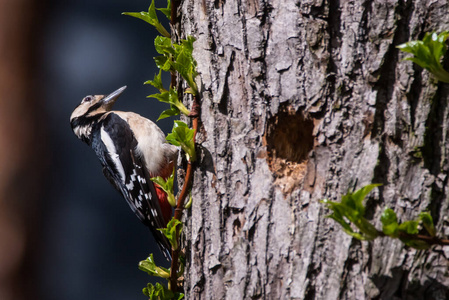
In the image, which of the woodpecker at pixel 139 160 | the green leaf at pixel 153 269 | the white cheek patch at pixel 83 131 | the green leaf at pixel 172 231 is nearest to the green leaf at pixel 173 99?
the green leaf at pixel 172 231

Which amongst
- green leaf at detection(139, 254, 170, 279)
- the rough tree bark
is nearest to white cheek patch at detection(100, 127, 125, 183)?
green leaf at detection(139, 254, 170, 279)

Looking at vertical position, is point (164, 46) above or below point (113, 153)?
above

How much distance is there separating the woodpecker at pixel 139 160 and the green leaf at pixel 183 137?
3.82ft

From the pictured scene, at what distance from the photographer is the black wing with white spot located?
2.79 metres

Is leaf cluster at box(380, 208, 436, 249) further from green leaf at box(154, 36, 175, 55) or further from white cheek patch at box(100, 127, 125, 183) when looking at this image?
white cheek patch at box(100, 127, 125, 183)

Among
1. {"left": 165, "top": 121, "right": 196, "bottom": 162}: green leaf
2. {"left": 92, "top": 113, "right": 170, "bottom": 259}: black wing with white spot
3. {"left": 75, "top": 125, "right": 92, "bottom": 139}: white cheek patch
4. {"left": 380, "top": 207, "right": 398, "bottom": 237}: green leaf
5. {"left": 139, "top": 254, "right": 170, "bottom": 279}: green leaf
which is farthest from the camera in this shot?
{"left": 75, "top": 125, "right": 92, "bottom": 139}: white cheek patch

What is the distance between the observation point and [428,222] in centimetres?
114

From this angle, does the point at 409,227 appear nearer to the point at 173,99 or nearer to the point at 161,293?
the point at 173,99

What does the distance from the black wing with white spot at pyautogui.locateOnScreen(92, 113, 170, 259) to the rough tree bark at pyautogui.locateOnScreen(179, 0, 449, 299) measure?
47.3 inches

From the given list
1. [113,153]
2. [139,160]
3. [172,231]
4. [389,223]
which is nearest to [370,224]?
[389,223]

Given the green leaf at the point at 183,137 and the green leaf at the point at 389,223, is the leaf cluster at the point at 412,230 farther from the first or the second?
the green leaf at the point at 183,137

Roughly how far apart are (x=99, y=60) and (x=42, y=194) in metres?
1.27

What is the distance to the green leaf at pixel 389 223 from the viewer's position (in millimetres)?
1095

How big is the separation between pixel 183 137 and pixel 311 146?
0.40 m
